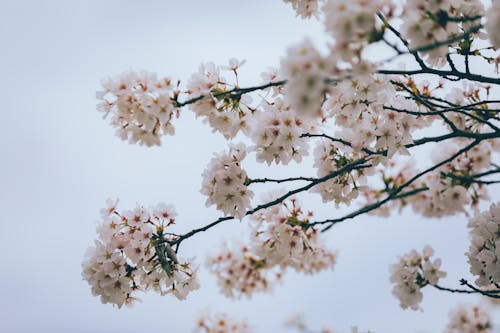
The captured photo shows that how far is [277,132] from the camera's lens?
3498 mm

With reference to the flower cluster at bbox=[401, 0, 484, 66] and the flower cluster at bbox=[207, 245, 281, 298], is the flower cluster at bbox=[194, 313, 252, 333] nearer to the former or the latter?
the flower cluster at bbox=[207, 245, 281, 298]

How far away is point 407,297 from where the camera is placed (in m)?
4.95

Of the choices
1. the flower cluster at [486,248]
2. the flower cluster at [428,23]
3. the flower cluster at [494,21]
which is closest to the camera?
the flower cluster at [494,21]

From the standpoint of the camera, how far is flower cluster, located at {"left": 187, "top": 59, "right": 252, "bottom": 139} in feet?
11.0

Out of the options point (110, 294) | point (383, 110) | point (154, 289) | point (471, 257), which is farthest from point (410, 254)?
point (110, 294)

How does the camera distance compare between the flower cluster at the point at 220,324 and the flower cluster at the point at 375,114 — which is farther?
the flower cluster at the point at 220,324

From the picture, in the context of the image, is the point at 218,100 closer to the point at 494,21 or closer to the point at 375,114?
the point at 375,114

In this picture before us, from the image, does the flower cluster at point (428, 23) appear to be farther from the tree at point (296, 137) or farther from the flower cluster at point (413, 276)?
the flower cluster at point (413, 276)

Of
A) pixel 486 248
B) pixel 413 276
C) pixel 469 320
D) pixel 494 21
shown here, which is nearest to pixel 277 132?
pixel 494 21

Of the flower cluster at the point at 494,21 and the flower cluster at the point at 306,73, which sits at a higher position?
the flower cluster at the point at 494,21

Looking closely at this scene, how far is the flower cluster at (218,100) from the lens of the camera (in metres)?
3.34

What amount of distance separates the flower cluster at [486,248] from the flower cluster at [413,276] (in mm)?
830

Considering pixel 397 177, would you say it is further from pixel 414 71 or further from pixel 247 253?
pixel 414 71

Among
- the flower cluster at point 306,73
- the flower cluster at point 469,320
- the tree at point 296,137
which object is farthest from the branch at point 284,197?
the flower cluster at point 469,320
